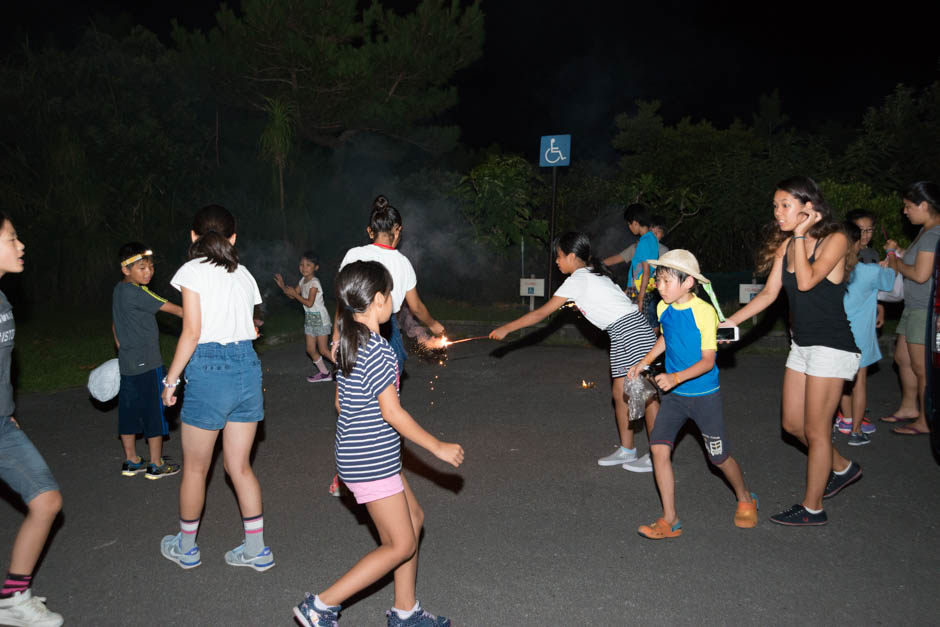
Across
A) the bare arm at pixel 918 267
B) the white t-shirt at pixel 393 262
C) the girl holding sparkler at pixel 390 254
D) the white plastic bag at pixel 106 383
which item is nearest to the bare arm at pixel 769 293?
the bare arm at pixel 918 267

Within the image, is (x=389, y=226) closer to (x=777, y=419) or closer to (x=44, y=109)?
(x=777, y=419)

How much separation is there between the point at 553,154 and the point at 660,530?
30.4 ft

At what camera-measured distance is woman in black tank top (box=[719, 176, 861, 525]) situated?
4.14 m

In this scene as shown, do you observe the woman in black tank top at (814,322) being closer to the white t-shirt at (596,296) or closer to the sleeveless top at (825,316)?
the sleeveless top at (825,316)

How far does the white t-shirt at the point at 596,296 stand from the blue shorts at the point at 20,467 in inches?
132

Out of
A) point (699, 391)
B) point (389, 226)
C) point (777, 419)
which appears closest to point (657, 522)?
point (699, 391)

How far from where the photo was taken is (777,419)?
22.3 feet

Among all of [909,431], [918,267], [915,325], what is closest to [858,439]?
[909,431]

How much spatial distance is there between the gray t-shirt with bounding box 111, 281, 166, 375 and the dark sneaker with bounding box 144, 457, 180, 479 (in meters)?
0.74

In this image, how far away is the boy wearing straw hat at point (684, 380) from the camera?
13.5 ft

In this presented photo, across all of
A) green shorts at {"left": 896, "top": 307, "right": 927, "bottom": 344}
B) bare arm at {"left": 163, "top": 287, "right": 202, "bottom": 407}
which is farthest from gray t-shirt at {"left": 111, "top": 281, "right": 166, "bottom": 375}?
green shorts at {"left": 896, "top": 307, "right": 927, "bottom": 344}

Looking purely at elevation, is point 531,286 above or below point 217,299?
below

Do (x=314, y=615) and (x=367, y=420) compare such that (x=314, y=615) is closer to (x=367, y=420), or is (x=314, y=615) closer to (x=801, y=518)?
(x=367, y=420)

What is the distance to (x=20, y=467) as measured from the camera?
10.7 feet
